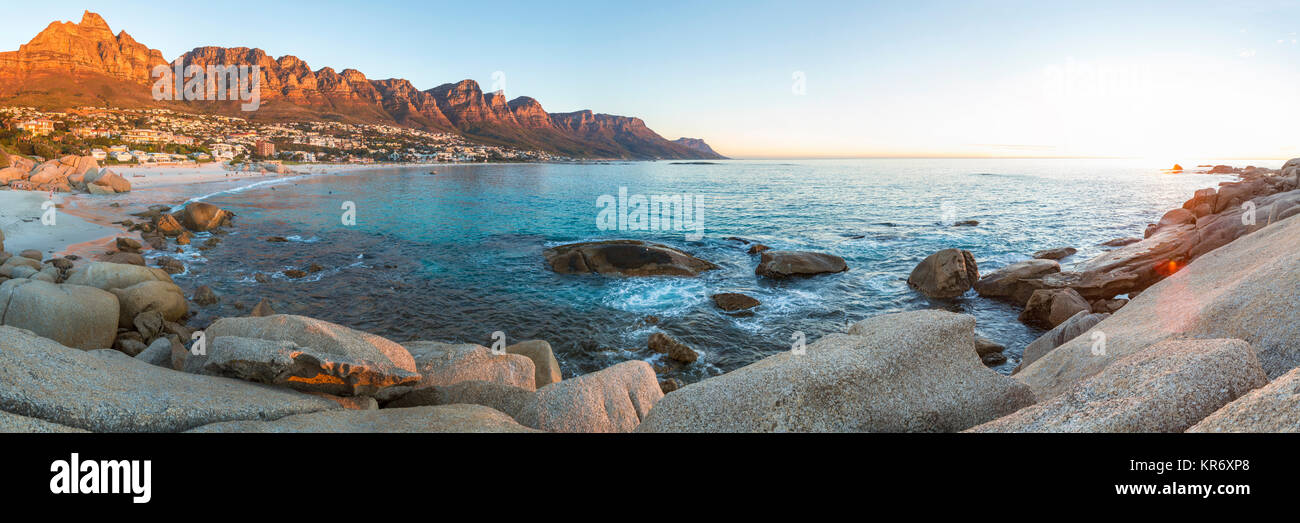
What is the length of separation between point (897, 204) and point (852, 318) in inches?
2249

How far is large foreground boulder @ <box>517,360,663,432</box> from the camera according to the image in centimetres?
740

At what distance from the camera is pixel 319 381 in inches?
278

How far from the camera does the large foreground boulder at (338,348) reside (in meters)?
7.20

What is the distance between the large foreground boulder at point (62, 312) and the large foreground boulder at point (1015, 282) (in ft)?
107

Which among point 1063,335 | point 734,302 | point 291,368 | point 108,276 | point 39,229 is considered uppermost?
point 39,229

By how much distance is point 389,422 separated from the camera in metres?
5.27

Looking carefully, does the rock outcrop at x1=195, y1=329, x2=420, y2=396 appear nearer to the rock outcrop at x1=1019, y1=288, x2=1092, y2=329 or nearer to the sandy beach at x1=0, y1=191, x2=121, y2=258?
the rock outcrop at x1=1019, y1=288, x2=1092, y2=329

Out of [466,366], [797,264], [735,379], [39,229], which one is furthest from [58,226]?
[797,264]

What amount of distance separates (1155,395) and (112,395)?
33.0 ft

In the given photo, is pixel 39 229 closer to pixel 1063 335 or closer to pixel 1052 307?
pixel 1063 335

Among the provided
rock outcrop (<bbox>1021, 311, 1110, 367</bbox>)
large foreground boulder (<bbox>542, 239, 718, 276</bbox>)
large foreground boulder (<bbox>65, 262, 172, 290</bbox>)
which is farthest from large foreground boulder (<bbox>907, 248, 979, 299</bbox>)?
large foreground boulder (<bbox>65, 262, 172, 290</bbox>)

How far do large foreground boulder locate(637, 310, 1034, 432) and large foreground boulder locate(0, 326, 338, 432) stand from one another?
4692 millimetres

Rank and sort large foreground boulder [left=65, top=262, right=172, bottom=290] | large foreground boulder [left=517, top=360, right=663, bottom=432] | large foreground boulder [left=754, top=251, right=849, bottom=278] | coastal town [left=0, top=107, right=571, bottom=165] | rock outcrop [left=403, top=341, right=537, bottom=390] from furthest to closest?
coastal town [left=0, top=107, right=571, bottom=165] < large foreground boulder [left=754, top=251, right=849, bottom=278] < large foreground boulder [left=65, top=262, right=172, bottom=290] < rock outcrop [left=403, top=341, right=537, bottom=390] < large foreground boulder [left=517, top=360, right=663, bottom=432]

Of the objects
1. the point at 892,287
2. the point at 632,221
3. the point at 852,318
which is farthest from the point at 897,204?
the point at 852,318
